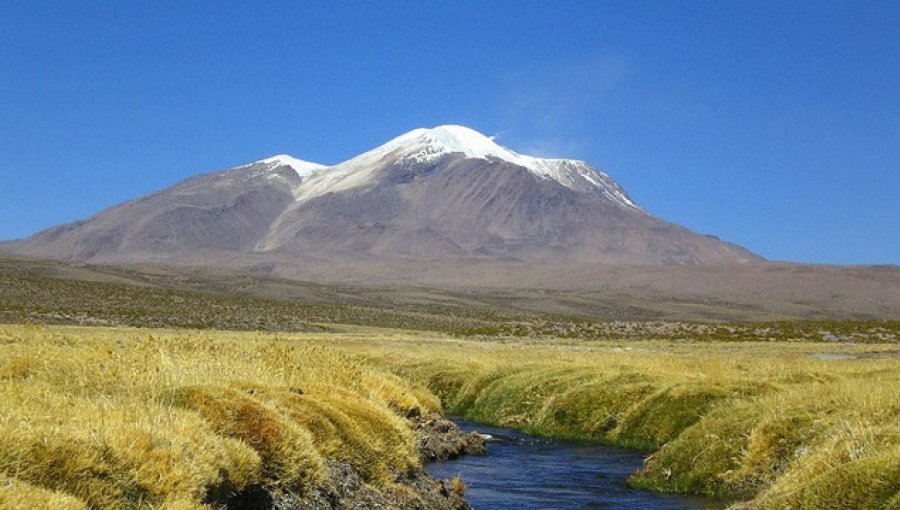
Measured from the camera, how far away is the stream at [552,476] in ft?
62.6

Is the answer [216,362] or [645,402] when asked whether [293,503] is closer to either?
[216,362]

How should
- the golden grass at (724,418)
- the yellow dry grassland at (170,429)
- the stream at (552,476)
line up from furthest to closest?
the stream at (552,476) → the golden grass at (724,418) → the yellow dry grassland at (170,429)

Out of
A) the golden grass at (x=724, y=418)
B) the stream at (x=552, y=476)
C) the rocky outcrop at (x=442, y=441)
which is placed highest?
the golden grass at (x=724, y=418)

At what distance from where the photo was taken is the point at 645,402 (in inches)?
1166

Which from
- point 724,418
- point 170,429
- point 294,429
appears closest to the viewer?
point 170,429

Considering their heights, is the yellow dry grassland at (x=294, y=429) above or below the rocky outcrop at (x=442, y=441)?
above

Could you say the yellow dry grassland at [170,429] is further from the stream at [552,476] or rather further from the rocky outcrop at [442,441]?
the rocky outcrop at [442,441]

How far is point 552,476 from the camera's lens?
2272 cm

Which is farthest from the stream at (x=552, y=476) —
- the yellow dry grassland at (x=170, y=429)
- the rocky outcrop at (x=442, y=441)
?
the yellow dry grassland at (x=170, y=429)

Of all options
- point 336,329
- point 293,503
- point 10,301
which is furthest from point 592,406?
point 10,301

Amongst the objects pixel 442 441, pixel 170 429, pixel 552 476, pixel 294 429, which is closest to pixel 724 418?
pixel 552 476

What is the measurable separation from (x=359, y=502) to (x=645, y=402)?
1679cm

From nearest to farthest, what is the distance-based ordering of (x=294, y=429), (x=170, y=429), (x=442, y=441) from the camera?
(x=170, y=429) → (x=294, y=429) → (x=442, y=441)

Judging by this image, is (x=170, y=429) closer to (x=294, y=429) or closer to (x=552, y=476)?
(x=294, y=429)
